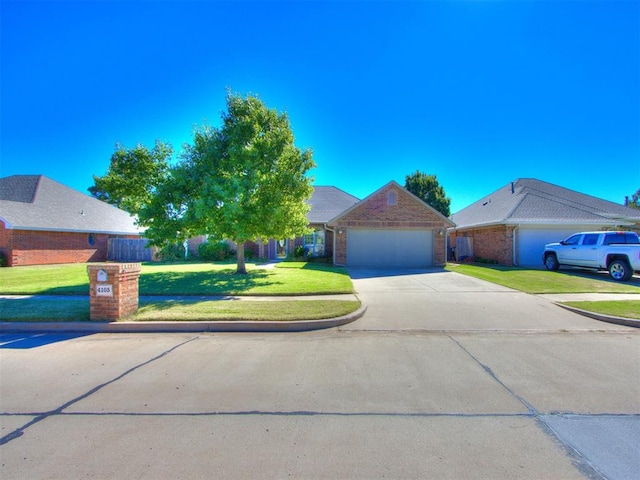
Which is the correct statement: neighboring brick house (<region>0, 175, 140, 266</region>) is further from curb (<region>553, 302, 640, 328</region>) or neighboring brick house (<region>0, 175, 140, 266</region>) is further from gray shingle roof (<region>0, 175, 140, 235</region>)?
curb (<region>553, 302, 640, 328</region>)

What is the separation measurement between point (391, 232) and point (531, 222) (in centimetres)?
775

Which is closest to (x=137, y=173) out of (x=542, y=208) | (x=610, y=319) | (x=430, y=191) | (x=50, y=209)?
(x=50, y=209)

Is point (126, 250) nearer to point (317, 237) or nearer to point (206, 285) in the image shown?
point (317, 237)

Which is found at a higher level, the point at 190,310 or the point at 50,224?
the point at 50,224

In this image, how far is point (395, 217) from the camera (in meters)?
18.6

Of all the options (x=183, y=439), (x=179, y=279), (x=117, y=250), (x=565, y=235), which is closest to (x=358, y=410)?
(x=183, y=439)

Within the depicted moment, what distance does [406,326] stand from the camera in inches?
267

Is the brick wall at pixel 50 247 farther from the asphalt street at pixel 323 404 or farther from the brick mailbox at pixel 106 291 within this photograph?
the brick mailbox at pixel 106 291

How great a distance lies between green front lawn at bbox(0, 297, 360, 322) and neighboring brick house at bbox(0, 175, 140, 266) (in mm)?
13217

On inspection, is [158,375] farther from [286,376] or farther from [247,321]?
[247,321]

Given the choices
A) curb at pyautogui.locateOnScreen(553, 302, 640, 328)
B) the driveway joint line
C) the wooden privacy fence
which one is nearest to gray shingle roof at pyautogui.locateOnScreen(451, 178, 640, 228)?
curb at pyautogui.locateOnScreen(553, 302, 640, 328)

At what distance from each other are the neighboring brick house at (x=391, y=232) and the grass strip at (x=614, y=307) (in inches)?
394

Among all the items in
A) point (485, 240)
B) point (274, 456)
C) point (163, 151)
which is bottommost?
point (274, 456)

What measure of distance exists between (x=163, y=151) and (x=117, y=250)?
14.8 metres
